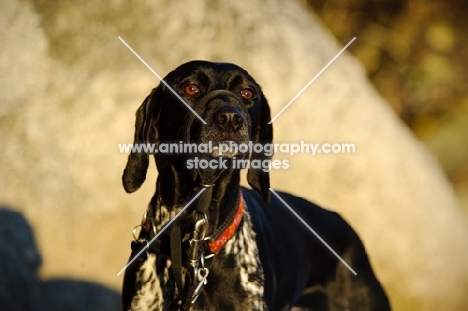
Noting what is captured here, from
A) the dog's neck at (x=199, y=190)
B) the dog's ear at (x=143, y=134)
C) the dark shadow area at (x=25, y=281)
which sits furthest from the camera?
the dark shadow area at (x=25, y=281)

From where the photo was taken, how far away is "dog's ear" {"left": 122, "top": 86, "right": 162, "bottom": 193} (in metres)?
4.60

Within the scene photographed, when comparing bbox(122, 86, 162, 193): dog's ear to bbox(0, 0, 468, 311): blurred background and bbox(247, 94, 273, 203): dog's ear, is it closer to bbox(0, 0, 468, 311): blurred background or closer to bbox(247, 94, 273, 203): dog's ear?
bbox(247, 94, 273, 203): dog's ear

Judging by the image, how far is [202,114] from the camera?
14.0 feet

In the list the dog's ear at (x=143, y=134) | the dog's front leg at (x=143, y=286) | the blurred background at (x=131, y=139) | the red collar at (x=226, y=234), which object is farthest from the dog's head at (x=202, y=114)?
the blurred background at (x=131, y=139)

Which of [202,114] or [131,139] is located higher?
[131,139]

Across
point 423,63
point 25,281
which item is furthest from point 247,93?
point 423,63

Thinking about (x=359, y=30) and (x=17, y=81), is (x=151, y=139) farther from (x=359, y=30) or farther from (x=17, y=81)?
(x=359, y=30)

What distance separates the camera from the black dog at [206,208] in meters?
4.28

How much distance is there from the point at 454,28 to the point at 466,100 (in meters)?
0.93

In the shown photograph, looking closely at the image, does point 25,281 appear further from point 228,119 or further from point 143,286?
point 228,119

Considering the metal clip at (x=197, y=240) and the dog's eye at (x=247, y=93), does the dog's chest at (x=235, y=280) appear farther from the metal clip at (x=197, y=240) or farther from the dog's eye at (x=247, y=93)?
the dog's eye at (x=247, y=93)

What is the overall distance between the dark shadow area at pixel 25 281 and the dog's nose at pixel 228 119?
114 inches

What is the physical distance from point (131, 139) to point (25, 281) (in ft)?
4.38

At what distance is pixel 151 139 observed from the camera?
4609 mm
